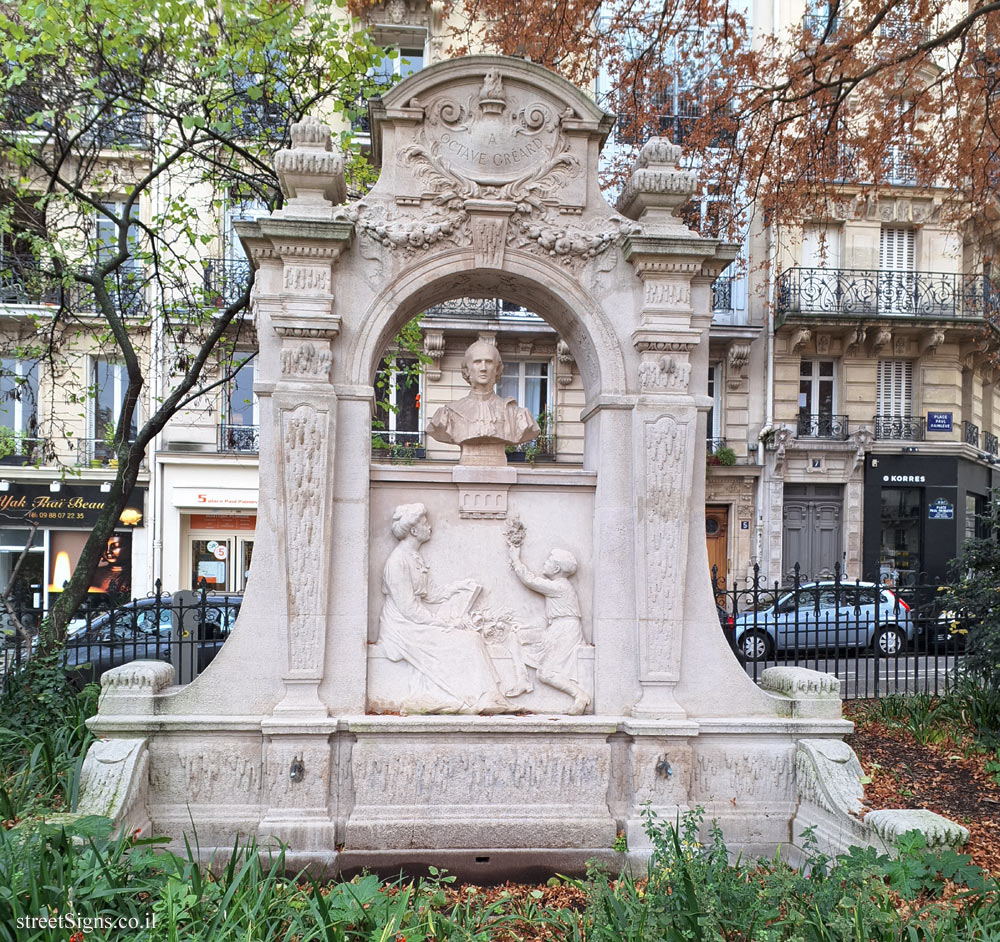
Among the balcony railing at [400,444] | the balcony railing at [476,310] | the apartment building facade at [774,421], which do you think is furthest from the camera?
the apartment building facade at [774,421]

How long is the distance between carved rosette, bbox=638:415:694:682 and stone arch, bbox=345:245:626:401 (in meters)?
0.47

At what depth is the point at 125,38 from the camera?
291 inches

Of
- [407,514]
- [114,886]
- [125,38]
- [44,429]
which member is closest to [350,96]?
[125,38]

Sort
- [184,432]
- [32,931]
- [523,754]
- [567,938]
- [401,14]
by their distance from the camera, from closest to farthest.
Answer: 1. [32,931]
2. [567,938]
3. [523,754]
4. [401,14]
5. [184,432]

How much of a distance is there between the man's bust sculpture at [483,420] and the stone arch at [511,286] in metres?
0.53

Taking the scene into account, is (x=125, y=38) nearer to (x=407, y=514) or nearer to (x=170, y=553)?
(x=407, y=514)

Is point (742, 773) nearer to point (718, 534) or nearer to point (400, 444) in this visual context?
point (400, 444)

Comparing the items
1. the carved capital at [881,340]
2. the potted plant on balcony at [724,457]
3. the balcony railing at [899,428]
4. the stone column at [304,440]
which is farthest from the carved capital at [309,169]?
the balcony railing at [899,428]

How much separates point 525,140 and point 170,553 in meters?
16.5

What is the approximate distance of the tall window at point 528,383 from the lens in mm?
18977

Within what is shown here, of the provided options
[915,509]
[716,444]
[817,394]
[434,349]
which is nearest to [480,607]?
[434,349]

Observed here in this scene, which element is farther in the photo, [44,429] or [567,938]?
[44,429]

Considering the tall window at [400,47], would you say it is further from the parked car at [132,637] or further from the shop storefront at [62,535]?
the parked car at [132,637]

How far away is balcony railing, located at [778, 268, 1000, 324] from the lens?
19.9 metres
